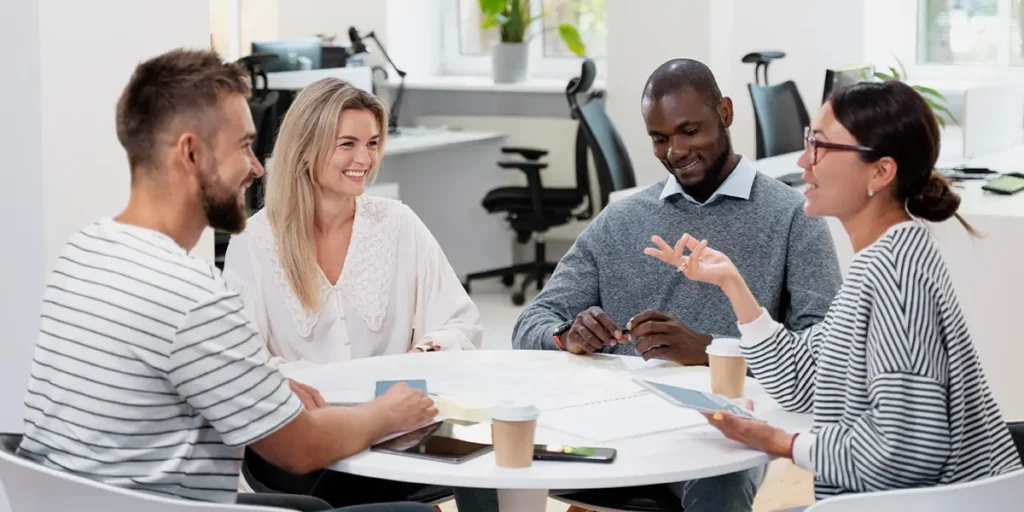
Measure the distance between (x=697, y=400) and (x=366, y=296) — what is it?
100 cm

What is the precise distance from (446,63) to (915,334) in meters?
6.04

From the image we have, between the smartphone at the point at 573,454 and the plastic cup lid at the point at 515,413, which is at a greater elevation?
the plastic cup lid at the point at 515,413

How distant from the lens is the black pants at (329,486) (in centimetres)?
240

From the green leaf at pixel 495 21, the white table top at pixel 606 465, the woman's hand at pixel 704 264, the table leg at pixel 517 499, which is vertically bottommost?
the table leg at pixel 517 499

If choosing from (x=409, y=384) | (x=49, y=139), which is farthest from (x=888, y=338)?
(x=49, y=139)

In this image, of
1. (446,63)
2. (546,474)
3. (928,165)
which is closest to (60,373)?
(546,474)

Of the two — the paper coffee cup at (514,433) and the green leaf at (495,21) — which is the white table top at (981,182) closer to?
the green leaf at (495,21)

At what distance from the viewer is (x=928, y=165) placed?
1.89 m

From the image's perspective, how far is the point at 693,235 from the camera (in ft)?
8.73

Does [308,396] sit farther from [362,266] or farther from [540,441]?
[362,266]

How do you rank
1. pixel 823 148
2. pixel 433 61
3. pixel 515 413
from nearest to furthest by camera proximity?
pixel 515 413 → pixel 823 148 → pixel 433 61

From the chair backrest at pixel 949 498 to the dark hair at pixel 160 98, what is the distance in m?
0.96

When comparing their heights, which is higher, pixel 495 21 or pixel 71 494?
pixel 495 21

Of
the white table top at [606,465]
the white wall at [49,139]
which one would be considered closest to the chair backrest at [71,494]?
the white table top at [606,465]
